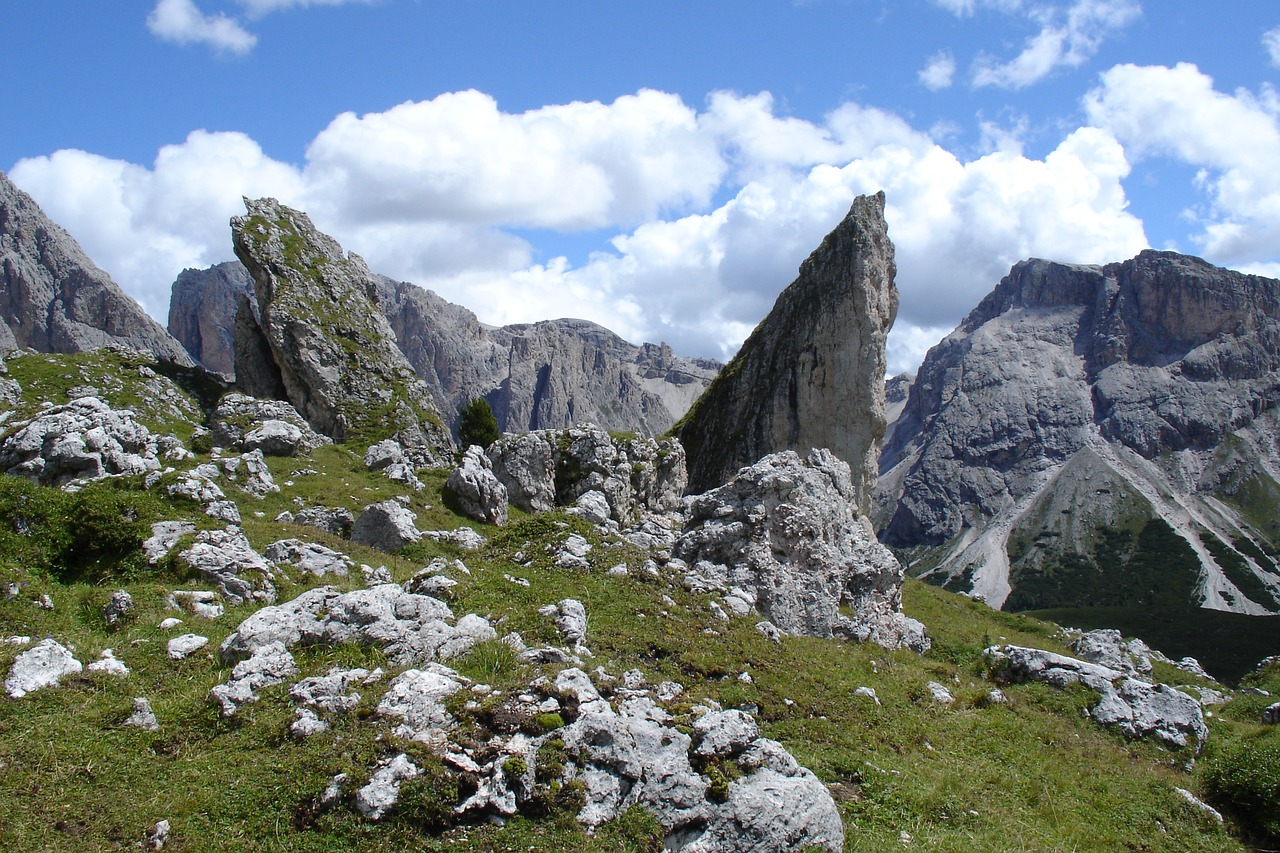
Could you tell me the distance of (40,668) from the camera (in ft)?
34.0

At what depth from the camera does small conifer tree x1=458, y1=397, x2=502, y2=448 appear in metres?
80.3

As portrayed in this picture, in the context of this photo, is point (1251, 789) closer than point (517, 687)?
No

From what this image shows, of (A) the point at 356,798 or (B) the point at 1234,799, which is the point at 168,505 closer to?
(A) the point at 356,798

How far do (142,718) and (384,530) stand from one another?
16.7 metres

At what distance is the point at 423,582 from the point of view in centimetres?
1597

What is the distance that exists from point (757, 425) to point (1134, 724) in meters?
48.1

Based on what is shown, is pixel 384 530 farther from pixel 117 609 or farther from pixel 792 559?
pixel 792 559

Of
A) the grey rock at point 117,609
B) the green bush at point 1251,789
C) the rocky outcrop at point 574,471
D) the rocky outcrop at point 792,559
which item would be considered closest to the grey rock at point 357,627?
the grey rock at point 117,609

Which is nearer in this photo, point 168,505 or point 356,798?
point 356,798

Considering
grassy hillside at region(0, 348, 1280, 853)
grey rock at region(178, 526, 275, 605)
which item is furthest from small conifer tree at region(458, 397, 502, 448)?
grey rock at region(178, 526, 275, 605)

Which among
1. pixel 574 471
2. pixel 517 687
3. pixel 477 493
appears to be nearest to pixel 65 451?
pixel 477 493

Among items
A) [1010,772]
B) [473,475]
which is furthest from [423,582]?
[473,475]

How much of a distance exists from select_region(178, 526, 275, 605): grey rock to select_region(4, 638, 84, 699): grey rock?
4.69 metres

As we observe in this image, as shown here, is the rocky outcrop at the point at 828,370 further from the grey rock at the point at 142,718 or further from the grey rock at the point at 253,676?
the grey rock at the point at 142,718
